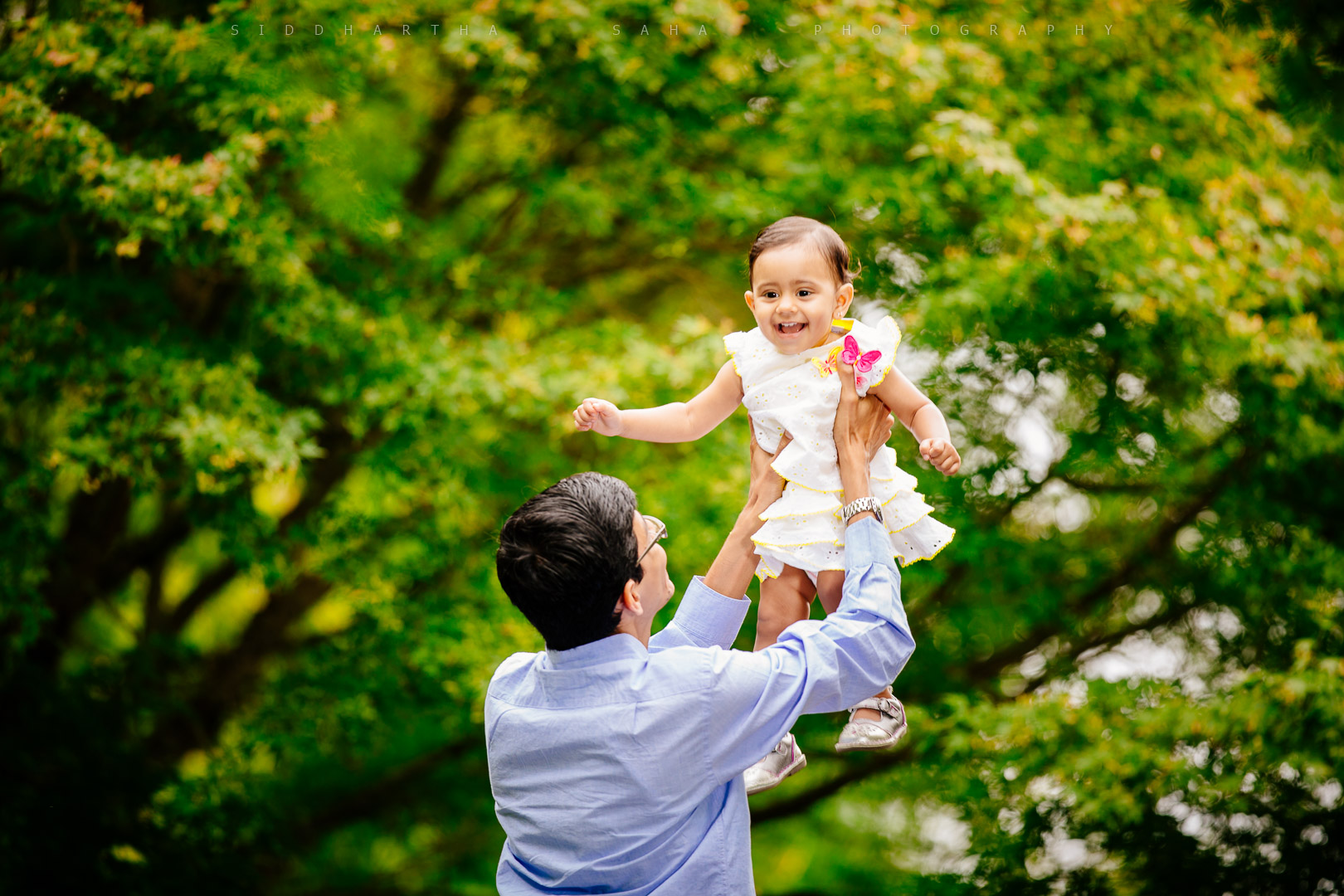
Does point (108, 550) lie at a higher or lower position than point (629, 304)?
lower

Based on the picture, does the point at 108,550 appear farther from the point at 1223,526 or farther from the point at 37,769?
the point at 1223,526

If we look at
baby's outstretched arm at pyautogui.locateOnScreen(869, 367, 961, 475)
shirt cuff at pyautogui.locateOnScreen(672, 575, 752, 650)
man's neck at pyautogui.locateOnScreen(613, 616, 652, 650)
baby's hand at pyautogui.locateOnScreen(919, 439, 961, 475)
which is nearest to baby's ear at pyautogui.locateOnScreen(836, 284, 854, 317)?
baby's outstretched arm at pyautogui.locateOnScreen(869, 367, 961, 475)

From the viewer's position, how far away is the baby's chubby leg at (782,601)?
6.84 ft

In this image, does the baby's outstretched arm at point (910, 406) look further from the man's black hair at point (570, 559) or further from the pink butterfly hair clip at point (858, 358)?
the man's black hair at point (570, 559)

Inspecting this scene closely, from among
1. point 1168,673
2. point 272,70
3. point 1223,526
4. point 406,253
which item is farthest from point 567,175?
point 1168,673

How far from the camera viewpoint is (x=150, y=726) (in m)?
6.36

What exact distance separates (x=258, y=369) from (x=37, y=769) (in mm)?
2933

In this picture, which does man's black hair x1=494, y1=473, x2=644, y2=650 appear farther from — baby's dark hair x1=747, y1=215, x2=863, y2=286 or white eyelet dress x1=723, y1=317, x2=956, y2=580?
baby's dark hair x1=747, y1=215, x2=863, y2=286

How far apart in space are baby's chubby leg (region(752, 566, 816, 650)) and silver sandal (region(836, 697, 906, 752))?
0.21m

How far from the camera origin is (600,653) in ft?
6.04

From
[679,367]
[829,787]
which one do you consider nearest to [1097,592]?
[829,787]

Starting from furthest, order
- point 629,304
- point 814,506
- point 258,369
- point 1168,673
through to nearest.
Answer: point 629,304, point 1168,673, point 258,369, point 814,506

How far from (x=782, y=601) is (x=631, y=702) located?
43 cm

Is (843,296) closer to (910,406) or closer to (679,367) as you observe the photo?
(910,406)
